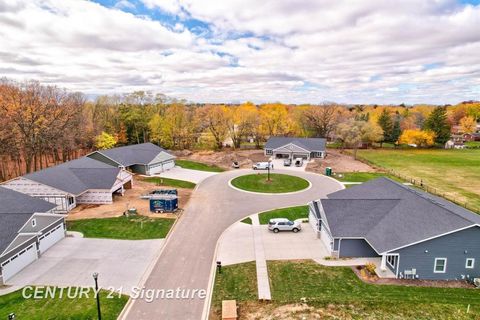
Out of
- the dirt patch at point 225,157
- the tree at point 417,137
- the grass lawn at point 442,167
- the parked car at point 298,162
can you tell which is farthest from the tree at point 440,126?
the dirt patch at point 225,157

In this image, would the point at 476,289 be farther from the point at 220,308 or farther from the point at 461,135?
the point at 461,135

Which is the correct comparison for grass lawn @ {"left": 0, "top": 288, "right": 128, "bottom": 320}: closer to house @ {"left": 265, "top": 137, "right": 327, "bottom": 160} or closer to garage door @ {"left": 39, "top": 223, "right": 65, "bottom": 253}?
garage door @ {"left": 39, "top": 223, "right": 65, "bottom": 253}

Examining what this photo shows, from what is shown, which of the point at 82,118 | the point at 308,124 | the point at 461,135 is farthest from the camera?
the point at 461,135

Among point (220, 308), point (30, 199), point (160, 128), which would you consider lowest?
point (220, 308)

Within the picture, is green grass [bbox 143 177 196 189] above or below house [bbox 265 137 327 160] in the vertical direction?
below

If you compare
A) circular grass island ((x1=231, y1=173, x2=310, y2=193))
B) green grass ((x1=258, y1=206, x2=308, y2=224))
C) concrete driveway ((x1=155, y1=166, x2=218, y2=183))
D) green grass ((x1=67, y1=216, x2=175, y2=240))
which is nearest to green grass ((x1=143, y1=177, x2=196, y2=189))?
concrete driveway ((x1=155, y1=166, x2=218, y2=183))

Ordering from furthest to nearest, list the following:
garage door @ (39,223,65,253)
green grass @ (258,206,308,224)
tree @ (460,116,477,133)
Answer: tree @ (460,116,477,133) < green grass @ (258,206,308,224) < garage door @ (39,223,65,253)

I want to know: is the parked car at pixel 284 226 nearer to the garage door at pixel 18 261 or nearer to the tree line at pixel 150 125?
the garage door at pixel 18 261

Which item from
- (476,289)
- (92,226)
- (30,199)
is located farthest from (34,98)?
(476,289)
